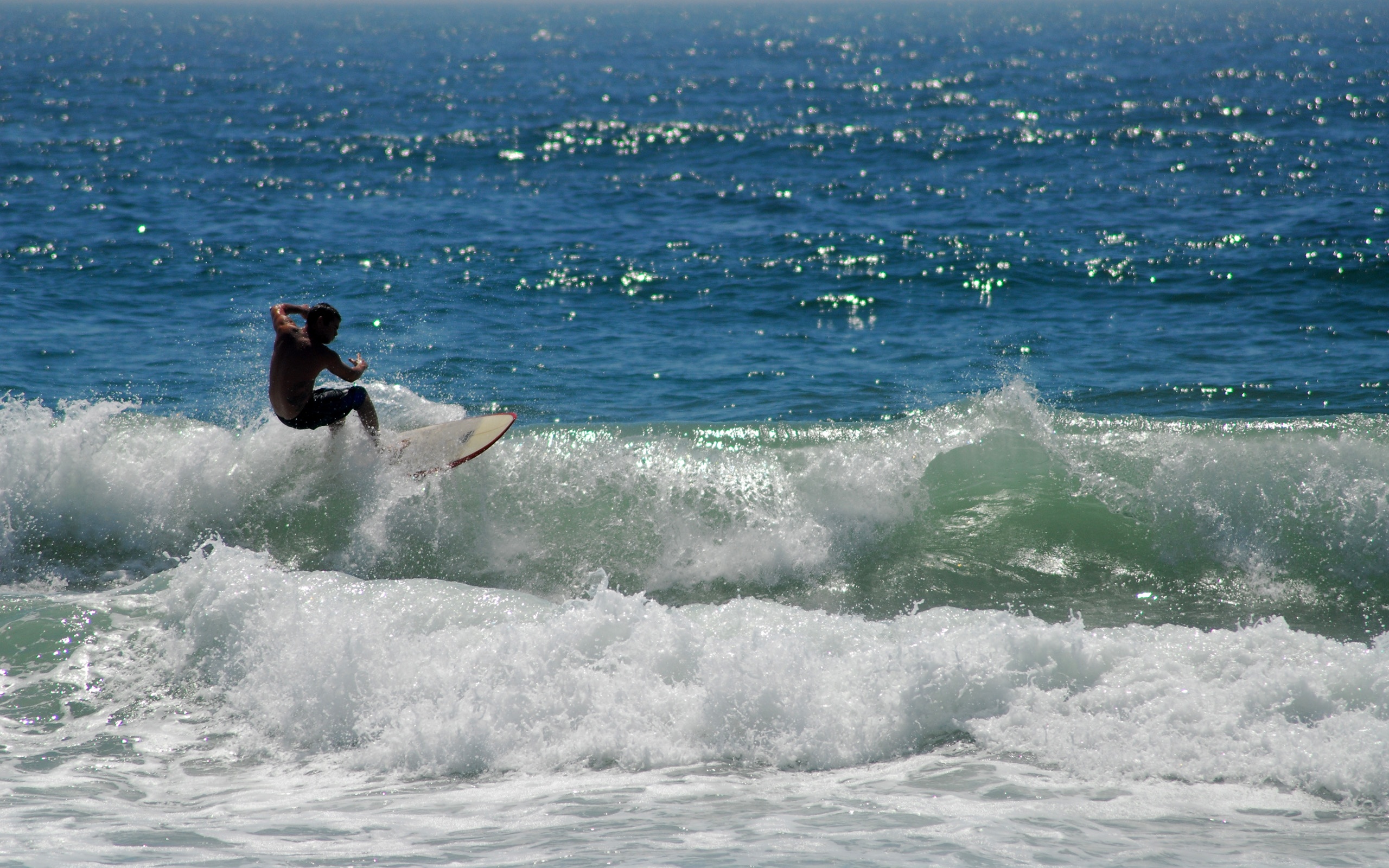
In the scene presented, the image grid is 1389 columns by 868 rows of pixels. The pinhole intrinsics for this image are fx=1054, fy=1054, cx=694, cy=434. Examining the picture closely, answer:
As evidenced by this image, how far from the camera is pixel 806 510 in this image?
8.00 m

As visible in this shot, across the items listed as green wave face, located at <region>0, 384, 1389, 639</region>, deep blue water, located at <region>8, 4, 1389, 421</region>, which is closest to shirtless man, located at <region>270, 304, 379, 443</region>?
green wave face, located at <region>0, 384, 1389, 639</region>

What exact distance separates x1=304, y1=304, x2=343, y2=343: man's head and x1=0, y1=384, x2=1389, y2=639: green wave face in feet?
3.40

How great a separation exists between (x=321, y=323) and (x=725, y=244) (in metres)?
9.74

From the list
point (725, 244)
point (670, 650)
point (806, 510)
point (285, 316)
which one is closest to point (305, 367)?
point (285, 316)

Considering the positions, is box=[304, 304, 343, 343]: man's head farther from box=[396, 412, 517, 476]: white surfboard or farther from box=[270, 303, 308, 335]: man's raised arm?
box=[396, 412, 517, 476]: white surfboard

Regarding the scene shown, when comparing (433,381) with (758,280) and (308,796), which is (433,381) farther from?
(308,796)

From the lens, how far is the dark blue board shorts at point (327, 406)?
317 inches

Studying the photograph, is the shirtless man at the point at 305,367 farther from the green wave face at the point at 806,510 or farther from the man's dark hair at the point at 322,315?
the green wave face at the point at 806,510

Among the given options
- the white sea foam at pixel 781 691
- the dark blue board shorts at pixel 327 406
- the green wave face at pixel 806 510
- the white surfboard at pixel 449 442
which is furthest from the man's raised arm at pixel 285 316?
the white sea foam at pixel 781 691

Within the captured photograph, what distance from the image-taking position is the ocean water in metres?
5.02

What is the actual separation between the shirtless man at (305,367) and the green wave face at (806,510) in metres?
0.52

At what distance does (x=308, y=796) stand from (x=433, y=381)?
6426mm

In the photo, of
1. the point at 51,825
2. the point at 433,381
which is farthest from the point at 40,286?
the point at 51,825

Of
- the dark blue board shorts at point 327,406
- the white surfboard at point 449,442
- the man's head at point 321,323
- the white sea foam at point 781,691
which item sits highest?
the man's head at point 321,323
